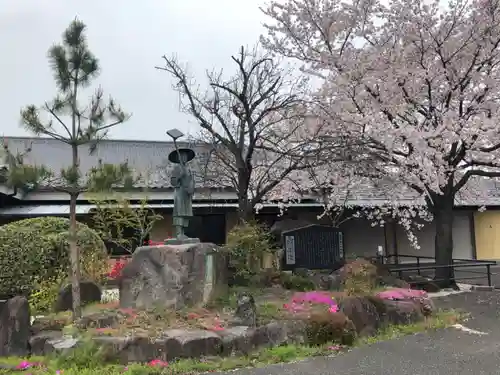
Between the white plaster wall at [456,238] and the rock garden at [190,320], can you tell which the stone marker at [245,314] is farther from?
the white plaster wall at [456,238]

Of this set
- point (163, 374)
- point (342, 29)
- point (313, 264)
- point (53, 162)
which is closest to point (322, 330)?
point (163, 374)

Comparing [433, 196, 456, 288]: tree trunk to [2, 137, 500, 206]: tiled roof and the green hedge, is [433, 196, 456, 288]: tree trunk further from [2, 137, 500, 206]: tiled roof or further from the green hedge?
the green hedge

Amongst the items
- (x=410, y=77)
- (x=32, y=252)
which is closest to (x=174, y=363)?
(x=32, y=252)

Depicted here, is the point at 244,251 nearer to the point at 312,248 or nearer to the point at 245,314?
the point at 312,248

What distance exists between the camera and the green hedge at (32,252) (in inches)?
355

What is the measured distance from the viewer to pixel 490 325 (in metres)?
7.84

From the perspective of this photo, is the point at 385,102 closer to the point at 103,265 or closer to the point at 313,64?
the point at 313,64

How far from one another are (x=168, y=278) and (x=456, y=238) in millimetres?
16483

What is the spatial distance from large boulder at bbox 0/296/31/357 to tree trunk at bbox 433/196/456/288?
9.50 m

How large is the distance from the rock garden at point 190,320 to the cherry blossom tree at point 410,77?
3458mm

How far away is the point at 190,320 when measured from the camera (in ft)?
23.0

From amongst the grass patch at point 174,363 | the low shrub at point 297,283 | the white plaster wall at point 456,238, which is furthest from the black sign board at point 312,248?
the white plaster wall at point 456,238

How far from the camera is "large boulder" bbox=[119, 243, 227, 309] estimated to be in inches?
303

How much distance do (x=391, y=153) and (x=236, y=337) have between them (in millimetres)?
6671
